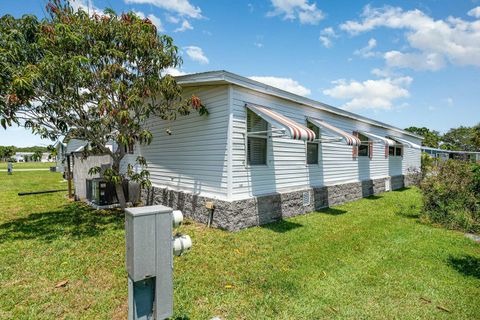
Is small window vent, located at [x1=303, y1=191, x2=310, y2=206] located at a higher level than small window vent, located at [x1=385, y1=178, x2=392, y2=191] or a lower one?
higher

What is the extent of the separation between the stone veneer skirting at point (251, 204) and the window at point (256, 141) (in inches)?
40.7

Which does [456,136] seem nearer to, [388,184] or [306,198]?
[388,184]

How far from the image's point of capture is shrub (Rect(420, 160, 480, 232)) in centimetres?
707

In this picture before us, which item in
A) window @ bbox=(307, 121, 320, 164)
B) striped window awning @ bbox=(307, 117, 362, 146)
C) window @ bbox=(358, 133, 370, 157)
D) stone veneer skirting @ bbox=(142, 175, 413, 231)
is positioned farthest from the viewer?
window @ bbox=(358, 133, 370, 157)

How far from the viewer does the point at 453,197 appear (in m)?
7.60

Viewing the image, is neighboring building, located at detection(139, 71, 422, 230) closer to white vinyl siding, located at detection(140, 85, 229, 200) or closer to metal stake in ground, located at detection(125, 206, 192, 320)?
white vinyl siding, located at detection(140, 85, 229, 200)

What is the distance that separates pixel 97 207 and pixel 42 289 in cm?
545

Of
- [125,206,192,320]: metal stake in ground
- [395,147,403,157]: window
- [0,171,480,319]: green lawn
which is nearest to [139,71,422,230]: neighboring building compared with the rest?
[0,171,480,319]: green lawn

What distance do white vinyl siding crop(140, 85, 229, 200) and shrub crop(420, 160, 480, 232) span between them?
6.25m

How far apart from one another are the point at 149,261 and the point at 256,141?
562 centimetres

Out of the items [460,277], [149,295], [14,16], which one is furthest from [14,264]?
[460,277]

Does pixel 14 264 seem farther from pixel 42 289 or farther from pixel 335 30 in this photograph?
pixel 335 30

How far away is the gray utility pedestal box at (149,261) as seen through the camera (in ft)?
6.09

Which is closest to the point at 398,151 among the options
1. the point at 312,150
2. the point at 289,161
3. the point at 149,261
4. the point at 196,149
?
the point at 312,150
